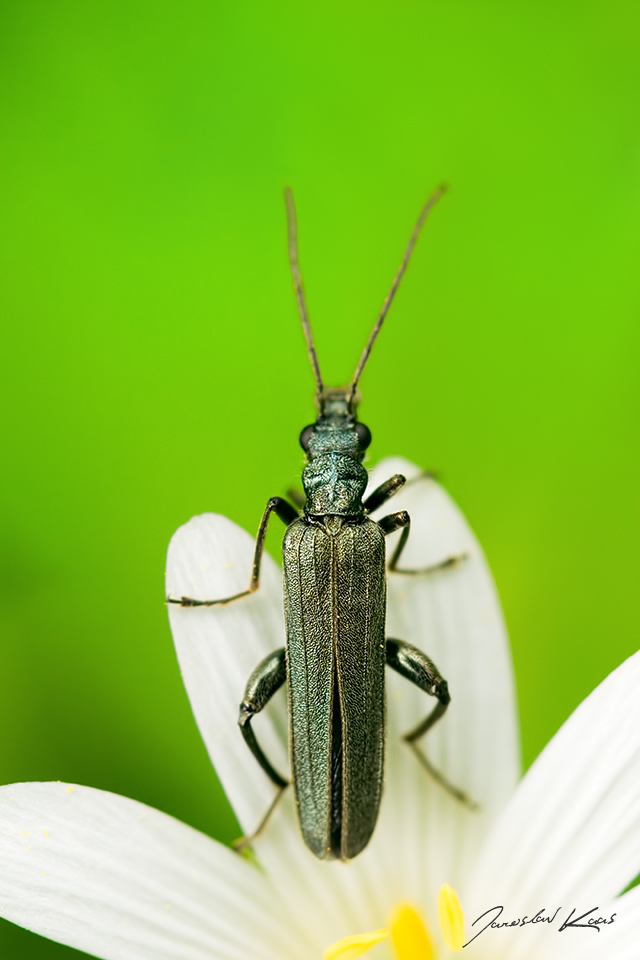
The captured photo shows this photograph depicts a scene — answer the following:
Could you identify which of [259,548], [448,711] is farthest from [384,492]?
[448,711]

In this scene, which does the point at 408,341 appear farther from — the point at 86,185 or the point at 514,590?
the point at 86,185

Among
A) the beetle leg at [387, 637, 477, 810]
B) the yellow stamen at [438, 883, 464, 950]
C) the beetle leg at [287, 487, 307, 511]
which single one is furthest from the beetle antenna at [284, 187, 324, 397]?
the yellow stamen at [438, 883, 464, 950]

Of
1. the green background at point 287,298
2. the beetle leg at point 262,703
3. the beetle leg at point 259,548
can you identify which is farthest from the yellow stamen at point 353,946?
the beetle leg at point 259,548

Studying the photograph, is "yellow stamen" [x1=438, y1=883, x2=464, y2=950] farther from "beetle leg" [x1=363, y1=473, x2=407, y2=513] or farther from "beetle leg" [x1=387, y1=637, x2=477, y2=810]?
"beetle leg" [x1=363, y1=473, x2=407, y2=513]

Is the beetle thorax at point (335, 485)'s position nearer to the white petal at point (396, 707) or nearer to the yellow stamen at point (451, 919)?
the white petal at point (396, 707)

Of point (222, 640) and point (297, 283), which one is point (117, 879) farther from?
point (297, 283)

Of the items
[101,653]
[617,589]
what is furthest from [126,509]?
[617,589]
